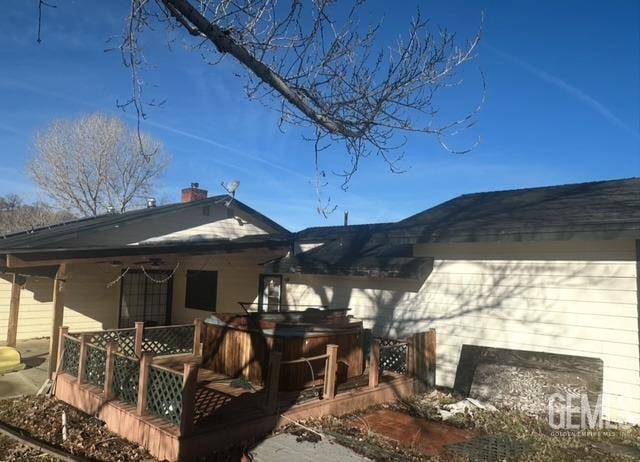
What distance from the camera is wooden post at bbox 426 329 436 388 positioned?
29.5 feet

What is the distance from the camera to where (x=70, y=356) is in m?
8.10

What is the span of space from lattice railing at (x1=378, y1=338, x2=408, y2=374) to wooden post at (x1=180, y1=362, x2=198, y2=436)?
172 inches

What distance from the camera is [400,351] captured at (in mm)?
9258

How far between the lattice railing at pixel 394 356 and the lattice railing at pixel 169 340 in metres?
4.36

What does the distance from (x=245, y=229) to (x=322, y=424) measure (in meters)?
11.1

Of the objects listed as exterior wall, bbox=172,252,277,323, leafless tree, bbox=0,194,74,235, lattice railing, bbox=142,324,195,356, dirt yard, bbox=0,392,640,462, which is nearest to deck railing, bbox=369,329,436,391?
dirt yard, bbox=0,392,640,462

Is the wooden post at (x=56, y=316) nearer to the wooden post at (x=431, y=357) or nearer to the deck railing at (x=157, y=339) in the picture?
the deck railing at (x=157, y=339)

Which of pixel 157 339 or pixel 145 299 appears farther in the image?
pixel 145 299

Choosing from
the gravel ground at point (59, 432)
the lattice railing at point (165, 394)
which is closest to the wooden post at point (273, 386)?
the lattice railing at point (165, 394)

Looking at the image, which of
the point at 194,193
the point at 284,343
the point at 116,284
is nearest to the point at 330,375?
the point at 284,343

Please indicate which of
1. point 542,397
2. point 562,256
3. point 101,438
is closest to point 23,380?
point 101,438

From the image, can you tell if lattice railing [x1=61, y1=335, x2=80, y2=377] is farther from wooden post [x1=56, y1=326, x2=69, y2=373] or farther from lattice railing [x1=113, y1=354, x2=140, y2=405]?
lattice railing [x1=113, y1=354, x2=140, y2=405]

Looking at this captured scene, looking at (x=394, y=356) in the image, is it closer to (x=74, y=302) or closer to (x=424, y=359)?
(x=424, y=359)

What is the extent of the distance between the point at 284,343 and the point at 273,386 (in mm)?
1386
